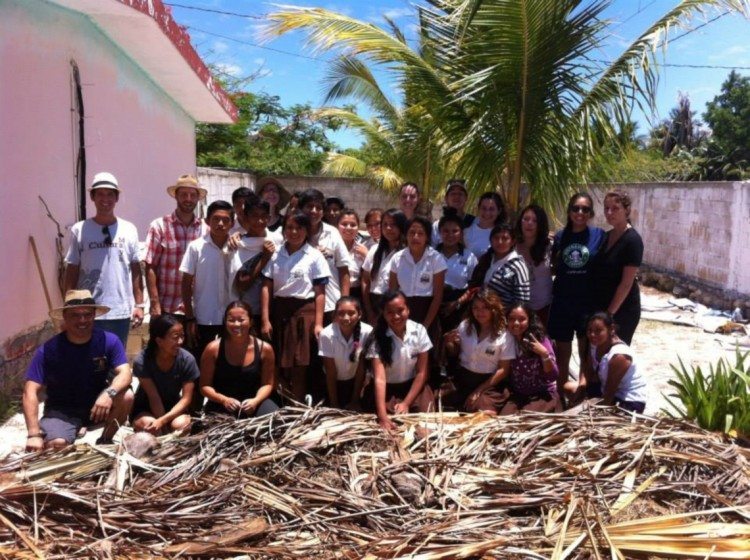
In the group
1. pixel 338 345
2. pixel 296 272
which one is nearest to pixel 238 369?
pixel 338 345

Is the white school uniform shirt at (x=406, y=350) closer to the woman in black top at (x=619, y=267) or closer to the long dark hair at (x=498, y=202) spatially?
the long dark hair at (x=498, y=202)

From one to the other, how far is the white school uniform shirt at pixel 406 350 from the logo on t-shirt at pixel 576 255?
1.17 meters

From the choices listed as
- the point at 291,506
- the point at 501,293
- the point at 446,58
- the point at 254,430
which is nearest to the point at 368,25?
the point at 446,58

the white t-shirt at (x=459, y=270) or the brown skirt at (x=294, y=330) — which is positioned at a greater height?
the white t-shirt at (x=459, y=270)

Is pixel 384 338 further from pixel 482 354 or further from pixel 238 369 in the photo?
pixel 238 369

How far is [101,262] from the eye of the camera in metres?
4.61

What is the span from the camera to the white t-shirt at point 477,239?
516 cm

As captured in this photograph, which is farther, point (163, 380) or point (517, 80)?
point (517, 80)

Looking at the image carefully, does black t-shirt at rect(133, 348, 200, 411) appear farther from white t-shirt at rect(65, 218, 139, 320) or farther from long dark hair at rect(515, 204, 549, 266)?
long dark hair at rect(515, 204, 549, 266)

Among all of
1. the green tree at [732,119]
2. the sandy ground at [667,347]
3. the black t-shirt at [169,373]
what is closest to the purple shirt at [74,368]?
the black t-shirt at [169,373]

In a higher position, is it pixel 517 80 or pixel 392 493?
pixel 517 80

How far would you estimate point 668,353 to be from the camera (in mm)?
7957

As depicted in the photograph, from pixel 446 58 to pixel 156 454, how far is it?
4.37 metres

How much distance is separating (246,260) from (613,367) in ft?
8.10
